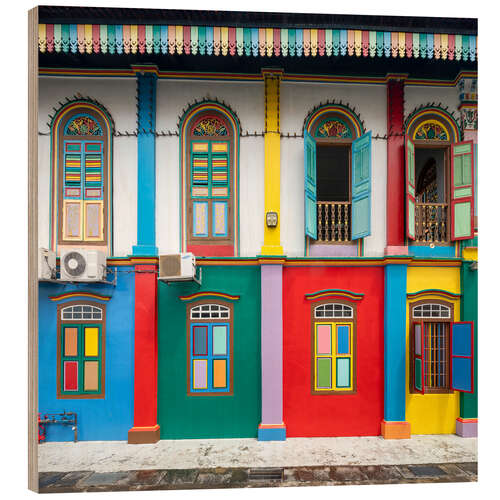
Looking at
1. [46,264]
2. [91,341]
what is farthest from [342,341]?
[46,264]

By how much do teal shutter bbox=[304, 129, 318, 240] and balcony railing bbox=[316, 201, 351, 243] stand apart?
182mm

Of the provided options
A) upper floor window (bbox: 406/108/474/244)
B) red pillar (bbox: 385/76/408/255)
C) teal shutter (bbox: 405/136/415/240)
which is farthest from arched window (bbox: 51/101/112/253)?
upper floor window (bbox: 406/108/474/244)

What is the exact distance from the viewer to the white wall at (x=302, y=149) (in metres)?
5.76

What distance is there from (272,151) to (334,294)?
277cm

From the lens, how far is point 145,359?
535cm

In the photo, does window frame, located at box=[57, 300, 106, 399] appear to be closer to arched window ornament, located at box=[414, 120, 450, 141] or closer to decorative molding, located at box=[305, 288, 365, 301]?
decorative molding, located at box=[305, 288, 365, 301]

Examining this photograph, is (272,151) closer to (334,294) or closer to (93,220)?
(334,294)

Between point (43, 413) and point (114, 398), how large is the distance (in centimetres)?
122

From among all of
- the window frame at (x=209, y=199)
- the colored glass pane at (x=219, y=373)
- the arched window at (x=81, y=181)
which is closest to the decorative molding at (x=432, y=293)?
the window frame at (x=209, y=199)

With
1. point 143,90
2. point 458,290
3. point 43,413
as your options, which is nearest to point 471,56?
point 458,290

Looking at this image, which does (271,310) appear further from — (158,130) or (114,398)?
(158,130)

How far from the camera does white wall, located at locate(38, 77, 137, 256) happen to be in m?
5.63

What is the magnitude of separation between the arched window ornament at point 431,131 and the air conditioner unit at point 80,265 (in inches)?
242

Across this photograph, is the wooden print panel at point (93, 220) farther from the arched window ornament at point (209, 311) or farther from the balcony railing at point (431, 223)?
the balcony railing at point (431, 223)
